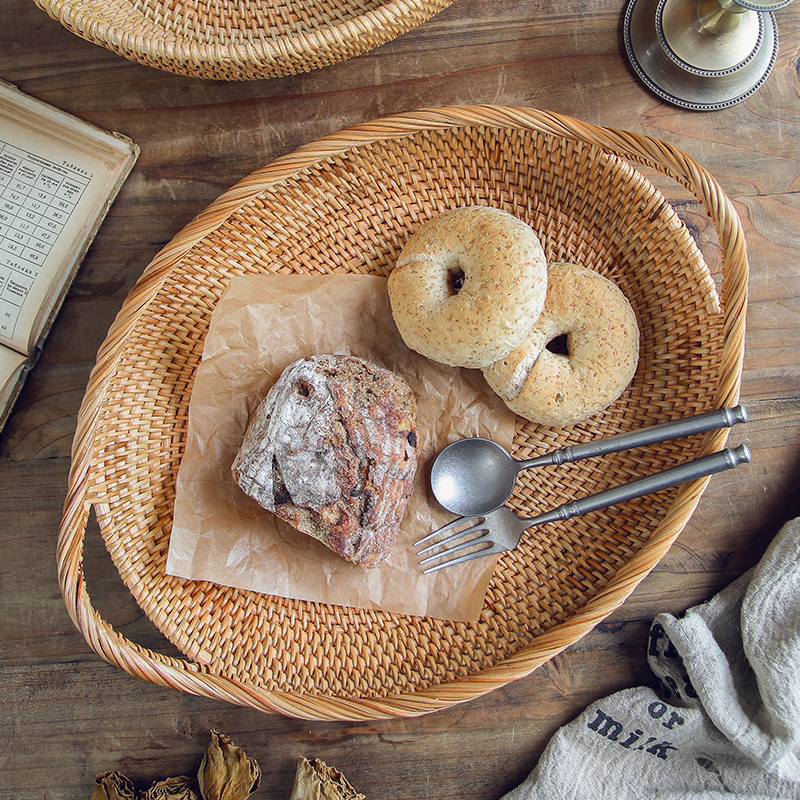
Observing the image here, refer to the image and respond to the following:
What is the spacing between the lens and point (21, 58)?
1.46m

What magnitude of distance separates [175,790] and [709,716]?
1134mm

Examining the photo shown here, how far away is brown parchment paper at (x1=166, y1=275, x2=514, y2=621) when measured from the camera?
130 centimetres

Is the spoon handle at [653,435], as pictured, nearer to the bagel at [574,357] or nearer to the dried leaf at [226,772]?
the bagel at [574,357]

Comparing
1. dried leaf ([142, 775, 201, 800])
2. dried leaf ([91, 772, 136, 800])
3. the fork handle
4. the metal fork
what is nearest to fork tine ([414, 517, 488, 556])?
the metal fork

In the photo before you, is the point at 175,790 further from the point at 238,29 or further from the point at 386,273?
the point at 238,29

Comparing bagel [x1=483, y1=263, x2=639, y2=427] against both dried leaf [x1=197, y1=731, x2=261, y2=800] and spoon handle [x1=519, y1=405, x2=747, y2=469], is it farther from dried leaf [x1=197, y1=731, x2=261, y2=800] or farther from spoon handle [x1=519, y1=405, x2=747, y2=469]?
dried leaf [x1=197, y1=731, x2=261, y2=800]

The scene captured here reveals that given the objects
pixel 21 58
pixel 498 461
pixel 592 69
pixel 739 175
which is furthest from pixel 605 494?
pixel 21 58

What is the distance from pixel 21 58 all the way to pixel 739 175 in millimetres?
1611

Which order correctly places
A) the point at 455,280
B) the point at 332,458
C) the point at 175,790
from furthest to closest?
the point at 175,790
the point at 455,280
the point at 332,458

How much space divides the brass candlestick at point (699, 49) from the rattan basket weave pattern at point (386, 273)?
0.26 m

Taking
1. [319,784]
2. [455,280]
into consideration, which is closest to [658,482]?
[455,280]

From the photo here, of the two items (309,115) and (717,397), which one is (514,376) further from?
(309,115)

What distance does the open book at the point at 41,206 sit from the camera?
55.9 inches

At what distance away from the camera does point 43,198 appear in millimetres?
1428
